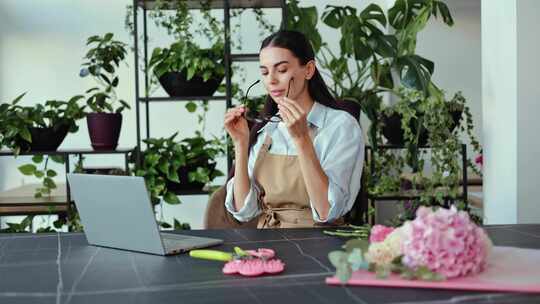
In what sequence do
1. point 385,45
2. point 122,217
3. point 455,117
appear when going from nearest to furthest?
point 122,217 → point 455,117 → point 385,45

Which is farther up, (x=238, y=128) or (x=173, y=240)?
(x=238, y=128)

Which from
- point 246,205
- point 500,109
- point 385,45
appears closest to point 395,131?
point 385,45

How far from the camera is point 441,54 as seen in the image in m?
6.04

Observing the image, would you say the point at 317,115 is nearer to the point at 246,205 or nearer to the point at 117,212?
the point at 246,205


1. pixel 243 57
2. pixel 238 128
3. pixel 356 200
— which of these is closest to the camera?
pixel 238 128

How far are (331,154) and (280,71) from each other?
373mm

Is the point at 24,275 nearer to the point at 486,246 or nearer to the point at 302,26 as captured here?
the point at 486,246

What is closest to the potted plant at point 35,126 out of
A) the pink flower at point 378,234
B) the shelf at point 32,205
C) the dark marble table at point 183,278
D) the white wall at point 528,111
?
the shelf at point 32,205

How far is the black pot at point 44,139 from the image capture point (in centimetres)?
435

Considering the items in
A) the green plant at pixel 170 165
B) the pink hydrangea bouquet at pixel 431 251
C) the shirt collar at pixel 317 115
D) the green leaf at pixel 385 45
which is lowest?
the pink hydrangea bouquet at pixel 431 251

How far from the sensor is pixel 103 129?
4375 mm

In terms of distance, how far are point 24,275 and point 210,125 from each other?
402cm

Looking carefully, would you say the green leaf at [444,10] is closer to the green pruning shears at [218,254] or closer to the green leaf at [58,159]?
the green leaf at [58,159]

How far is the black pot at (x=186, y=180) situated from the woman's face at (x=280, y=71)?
5.73 feet
